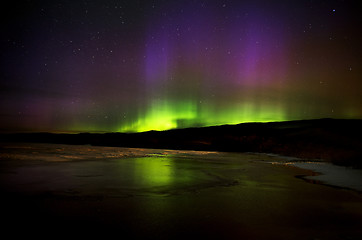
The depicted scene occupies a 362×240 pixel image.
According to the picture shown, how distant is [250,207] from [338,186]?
4.55 m

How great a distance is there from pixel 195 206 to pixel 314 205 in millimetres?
2474

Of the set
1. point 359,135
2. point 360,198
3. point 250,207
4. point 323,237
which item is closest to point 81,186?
point 250,207

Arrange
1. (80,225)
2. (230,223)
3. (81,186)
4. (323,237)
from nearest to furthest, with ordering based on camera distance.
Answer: (323,237) < (80,225) < (230,223) < (81,186)

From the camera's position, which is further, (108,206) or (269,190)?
(269,190)

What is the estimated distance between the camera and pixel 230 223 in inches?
195

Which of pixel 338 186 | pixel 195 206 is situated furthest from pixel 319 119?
pixel 195 206

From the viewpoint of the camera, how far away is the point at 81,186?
8320 millimetres

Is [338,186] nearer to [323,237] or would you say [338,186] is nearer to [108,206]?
[323,237]

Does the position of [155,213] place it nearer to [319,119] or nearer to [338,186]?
[338,186]

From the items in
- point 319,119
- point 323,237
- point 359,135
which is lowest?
point 323,237

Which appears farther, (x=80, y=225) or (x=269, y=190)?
(x=269, y=190)

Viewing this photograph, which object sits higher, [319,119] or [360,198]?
[319,119]

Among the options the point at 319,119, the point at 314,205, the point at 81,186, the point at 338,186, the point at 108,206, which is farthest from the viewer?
the point at 319,119

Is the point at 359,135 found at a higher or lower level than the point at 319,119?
lower
